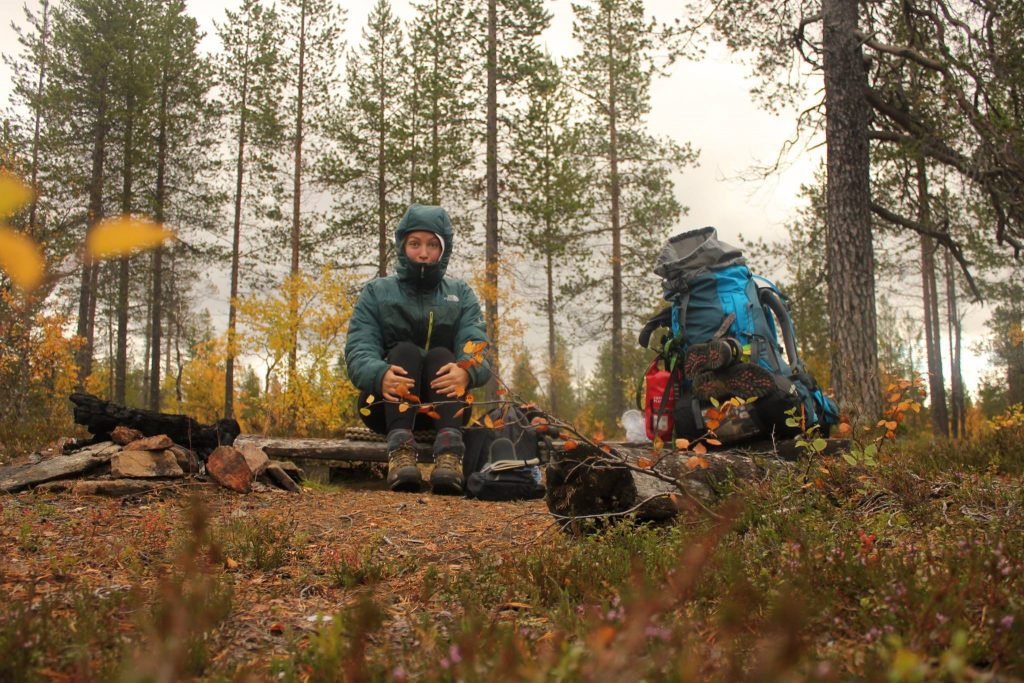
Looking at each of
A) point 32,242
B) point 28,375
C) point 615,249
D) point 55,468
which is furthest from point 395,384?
point 615,249

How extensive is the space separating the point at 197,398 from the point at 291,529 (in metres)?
29.3

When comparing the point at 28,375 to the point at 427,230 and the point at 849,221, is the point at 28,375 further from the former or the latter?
the point at 849,221

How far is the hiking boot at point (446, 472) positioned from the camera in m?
4.80

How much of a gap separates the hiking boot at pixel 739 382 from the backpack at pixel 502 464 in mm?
1282

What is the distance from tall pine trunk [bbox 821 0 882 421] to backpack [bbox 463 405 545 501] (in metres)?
3.68

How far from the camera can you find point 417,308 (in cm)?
554

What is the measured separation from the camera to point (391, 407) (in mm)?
5016

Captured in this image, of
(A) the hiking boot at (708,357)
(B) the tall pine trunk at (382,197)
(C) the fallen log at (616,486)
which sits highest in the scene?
(B) the tall pine trunk at (382,197)

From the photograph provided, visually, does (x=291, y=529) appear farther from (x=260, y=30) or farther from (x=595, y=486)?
(x=260, y=30)

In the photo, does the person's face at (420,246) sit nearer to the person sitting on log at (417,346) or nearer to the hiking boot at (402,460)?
the person sitting on log at (417,346)

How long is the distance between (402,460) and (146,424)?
188 cm

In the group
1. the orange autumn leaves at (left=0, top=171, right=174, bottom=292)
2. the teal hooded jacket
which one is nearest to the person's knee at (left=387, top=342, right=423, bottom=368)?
the teal hooded jacket

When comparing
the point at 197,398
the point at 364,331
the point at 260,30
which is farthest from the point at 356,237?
the point at 364,331

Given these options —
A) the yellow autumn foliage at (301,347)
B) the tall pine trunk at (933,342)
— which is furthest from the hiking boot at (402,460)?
the tall pine trunk at (933,342)
